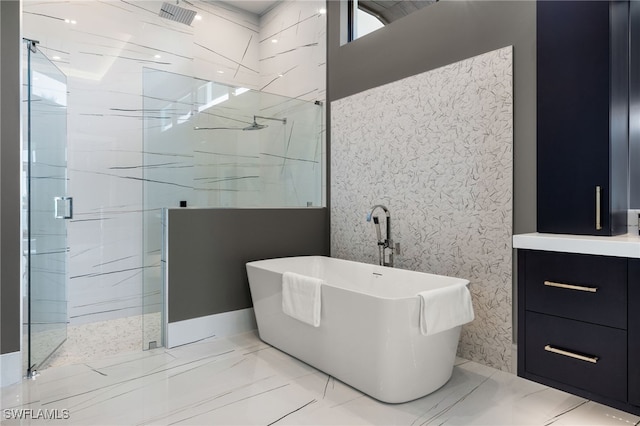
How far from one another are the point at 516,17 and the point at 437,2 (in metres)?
0.63

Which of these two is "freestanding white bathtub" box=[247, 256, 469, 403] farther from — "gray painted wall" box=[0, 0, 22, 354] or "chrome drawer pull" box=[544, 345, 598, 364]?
"gray painted wall" box=[0, 0, 22, 354]

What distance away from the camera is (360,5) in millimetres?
3613

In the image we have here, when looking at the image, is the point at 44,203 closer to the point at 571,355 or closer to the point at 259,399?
the point at 259,399

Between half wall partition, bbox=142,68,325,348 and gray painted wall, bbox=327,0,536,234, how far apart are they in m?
0.75

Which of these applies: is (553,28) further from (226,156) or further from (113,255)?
(113,255)

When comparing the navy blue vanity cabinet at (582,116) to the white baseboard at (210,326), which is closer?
the navy blue vanity cabinet at (582,116)

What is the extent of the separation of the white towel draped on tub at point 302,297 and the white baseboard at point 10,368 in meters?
1.53

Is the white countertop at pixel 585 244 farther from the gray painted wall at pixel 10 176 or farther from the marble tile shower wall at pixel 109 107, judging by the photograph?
the gray painted wall at pixel 10 176

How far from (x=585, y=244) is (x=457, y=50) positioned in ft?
5.19

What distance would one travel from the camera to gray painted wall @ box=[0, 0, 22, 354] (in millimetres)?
2240

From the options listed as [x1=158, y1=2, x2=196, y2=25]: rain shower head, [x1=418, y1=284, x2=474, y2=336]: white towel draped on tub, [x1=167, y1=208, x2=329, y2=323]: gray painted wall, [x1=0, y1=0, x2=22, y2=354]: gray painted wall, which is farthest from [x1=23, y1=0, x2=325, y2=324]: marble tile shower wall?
[x1=418, y1=284, x2=474, y2=336]: white towel draped on tub

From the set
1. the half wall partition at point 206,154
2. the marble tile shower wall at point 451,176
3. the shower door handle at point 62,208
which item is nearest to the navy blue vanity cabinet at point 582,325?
the marble tile shower wall at point 451,176

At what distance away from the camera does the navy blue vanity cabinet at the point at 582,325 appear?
1567 millimetres

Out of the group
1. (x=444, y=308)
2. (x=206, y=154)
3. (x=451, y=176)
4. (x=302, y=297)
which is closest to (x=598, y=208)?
(x=444, y=308)
